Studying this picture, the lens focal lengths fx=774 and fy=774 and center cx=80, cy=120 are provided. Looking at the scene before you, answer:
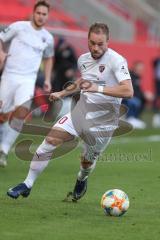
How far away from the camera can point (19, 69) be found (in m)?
13.5

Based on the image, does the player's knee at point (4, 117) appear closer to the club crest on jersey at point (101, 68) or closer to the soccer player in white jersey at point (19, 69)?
the soccer player in white jersey at point (19, 69)

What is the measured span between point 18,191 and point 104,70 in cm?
181

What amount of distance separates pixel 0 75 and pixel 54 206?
5814mm

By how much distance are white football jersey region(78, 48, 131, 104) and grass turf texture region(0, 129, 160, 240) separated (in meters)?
1.35

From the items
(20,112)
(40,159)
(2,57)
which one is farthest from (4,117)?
(40,159)

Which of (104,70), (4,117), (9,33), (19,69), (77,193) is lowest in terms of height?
(4,117)

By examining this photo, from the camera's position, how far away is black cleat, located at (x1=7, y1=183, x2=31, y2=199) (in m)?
9.38

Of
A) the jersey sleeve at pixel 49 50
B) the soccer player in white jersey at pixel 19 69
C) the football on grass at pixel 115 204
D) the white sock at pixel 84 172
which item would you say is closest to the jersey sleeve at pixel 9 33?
the soccer player in white jersey at pixel 19 69

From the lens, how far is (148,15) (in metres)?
31.0

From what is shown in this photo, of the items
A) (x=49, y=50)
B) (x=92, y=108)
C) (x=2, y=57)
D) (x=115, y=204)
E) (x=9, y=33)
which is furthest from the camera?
(x=49, y=50)

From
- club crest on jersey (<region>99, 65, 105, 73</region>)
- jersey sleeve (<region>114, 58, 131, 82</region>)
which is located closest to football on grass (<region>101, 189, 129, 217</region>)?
jersey sleeve (<region>114, 58, 131, 82</region>)

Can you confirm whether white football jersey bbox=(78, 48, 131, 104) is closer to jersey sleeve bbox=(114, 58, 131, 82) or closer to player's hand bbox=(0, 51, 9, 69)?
jersey sleeve bbox=(114, 58, 131, 82)

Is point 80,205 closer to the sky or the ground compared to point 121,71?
closer to the ground

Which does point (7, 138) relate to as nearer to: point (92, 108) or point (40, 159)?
point (92, 108)
